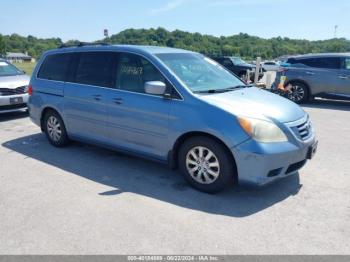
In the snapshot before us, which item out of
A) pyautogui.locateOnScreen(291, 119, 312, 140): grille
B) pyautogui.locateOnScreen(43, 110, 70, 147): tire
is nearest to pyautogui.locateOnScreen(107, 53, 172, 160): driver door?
pyautogui.locateOnScreen(43, 110, 70, 147): tire

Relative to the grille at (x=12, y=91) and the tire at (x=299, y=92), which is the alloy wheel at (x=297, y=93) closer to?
the tire at (x=299, y=92)

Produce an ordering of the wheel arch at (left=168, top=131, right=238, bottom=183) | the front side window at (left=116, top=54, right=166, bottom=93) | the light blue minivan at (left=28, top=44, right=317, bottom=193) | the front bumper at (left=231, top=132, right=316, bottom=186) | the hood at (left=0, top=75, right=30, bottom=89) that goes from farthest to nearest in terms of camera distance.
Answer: the hood at (left=0, top=75, right=30, bottom=89)
the front side window at (left=116, top=54, right=166, bottom=93)
the wheel arch at (left=168, top=131, right=238, bottom=183)
the light blue minivan at (left=28, top=44, right=317, bottom=193)
the front bumper at (left=231, top=132, right=316, bottom=186)

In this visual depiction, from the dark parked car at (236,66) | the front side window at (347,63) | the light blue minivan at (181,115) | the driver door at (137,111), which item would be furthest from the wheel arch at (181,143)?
the dark parked car at (236,66)

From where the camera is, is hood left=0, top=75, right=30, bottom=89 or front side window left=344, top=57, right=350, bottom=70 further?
front side window left=344, top=57, right=350, bottom=70

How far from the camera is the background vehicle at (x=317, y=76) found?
435 inches

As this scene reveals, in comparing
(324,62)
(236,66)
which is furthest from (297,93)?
(236,66)

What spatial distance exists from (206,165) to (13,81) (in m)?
6.76

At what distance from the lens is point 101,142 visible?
5.37 m

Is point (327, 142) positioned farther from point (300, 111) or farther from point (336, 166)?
point (300, 111)

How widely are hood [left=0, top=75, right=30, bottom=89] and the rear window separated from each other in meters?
2.78

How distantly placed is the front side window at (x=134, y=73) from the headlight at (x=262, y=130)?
4.12 ft

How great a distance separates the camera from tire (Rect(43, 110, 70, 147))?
20.0 feet

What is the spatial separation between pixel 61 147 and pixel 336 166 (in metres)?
4.59

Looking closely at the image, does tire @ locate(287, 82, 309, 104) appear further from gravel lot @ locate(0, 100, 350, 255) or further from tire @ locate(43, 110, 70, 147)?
tire @ locate(43, 110, 70, 147)
